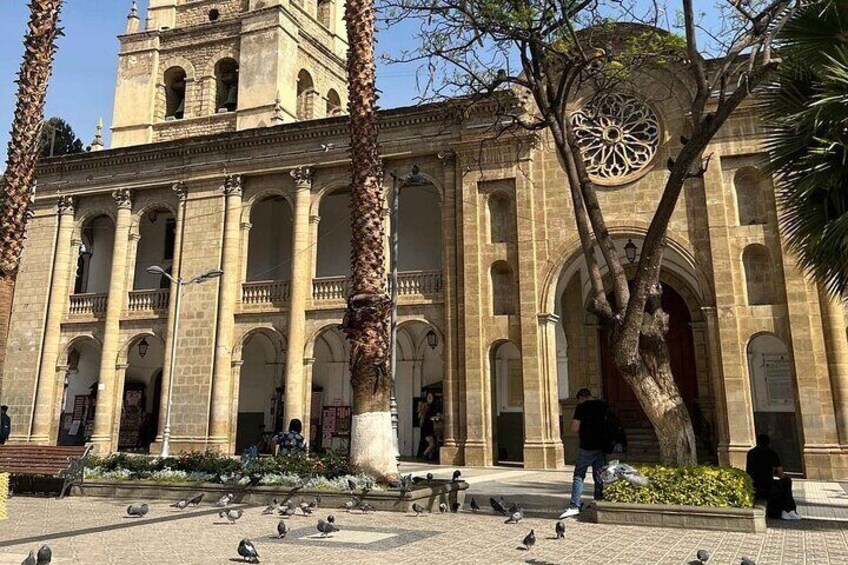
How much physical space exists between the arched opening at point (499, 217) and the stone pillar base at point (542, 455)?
19.6 ft

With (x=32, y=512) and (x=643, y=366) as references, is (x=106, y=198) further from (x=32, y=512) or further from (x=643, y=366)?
(x=643, y=366)

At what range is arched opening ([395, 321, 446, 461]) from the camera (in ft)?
77.7

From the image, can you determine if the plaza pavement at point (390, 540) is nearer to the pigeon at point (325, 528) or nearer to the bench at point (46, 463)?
the pigeon at point (325, 528)

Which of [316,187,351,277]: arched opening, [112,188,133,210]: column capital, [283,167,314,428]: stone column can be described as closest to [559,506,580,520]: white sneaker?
[283,167,314,428]: stone column

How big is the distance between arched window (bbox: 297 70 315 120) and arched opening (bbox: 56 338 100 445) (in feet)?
41.2

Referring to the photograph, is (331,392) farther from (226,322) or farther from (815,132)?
(815,132)

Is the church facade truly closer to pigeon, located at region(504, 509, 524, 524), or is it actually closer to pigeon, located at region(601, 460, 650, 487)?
pigeon, located at region(601, 460, 650, 487)

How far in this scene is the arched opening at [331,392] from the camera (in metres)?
24.8

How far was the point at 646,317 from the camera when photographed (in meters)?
9.70

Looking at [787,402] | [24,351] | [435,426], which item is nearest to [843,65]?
[787,402]

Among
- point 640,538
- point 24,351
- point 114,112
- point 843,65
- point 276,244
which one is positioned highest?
point 114,112

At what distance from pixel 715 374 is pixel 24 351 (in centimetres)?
2328

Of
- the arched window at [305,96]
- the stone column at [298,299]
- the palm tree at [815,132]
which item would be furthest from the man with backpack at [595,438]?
the arched window at [305,96]

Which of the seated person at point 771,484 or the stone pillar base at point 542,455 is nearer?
the seated person at point 771,484
